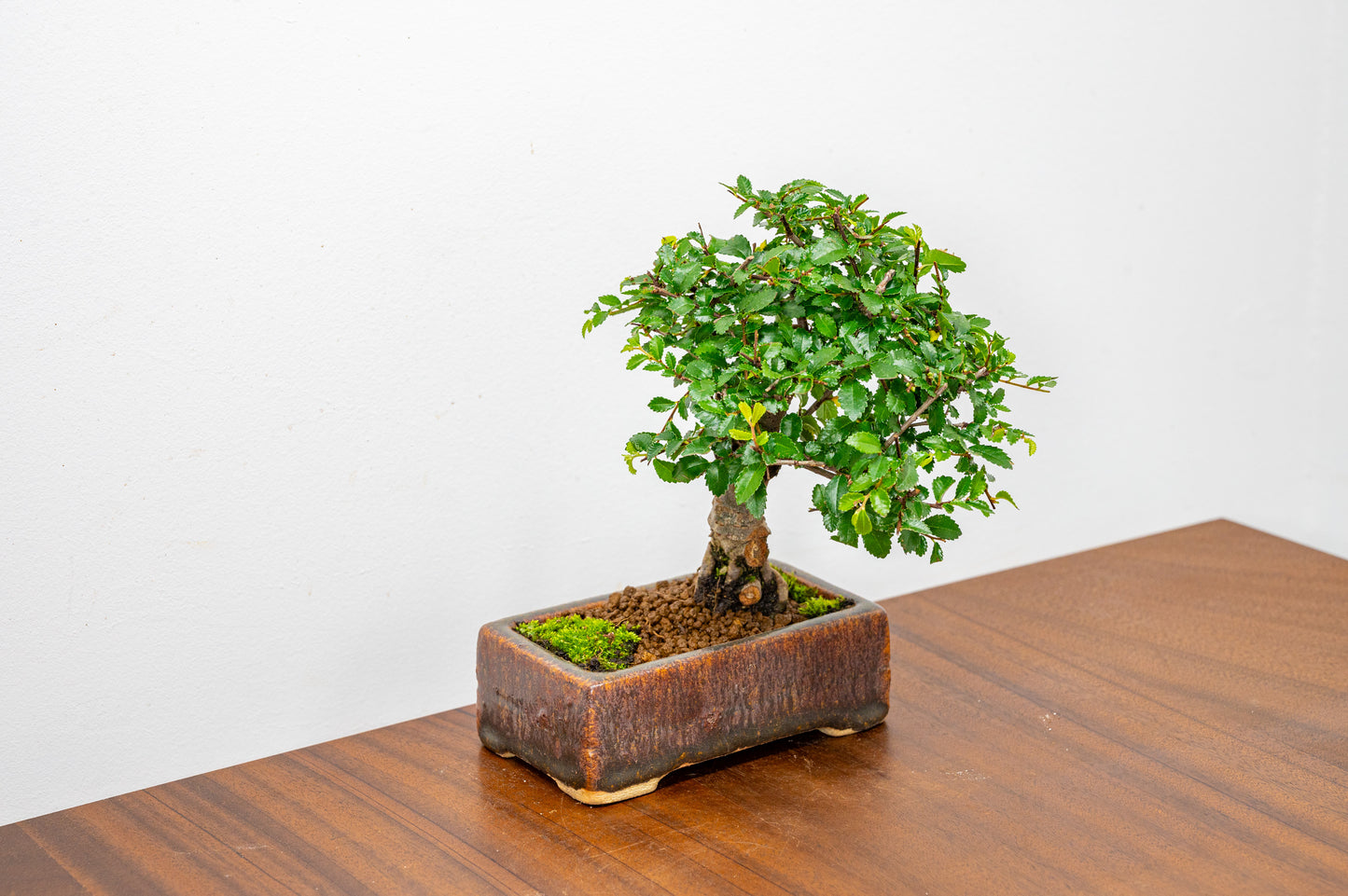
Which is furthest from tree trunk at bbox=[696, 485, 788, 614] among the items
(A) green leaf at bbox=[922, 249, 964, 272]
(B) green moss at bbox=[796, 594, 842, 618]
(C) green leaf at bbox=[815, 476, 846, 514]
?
(A) green leaf at bbox=[922, 249, 964, 272]

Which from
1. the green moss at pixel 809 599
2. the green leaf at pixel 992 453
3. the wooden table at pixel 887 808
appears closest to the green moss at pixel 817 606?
the green moss at pixel 809 599

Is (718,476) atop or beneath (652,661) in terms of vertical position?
atop

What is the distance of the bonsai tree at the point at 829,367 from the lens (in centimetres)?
92

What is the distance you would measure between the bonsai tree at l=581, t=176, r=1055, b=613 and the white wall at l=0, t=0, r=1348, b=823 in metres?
0.26

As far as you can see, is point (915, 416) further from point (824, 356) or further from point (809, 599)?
point (809, 599)

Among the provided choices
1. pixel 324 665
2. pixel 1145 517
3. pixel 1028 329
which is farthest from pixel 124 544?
pixel 1145 517

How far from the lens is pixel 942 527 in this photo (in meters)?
0.92

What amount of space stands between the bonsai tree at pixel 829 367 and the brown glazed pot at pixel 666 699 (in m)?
0.13

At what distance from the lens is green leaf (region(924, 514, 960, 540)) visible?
3.01 feet

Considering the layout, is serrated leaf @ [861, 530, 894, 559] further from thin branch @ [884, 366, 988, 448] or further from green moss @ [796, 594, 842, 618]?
green moss @ [796, 594, 842, 618]

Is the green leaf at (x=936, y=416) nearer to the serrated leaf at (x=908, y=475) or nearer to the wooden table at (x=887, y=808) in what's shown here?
the serrated leaf at (x=908, y=475)

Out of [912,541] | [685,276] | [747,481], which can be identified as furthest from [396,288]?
[912,541]

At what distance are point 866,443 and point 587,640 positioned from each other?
0.90 feet

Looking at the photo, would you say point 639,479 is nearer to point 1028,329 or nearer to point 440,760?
point 440,760
